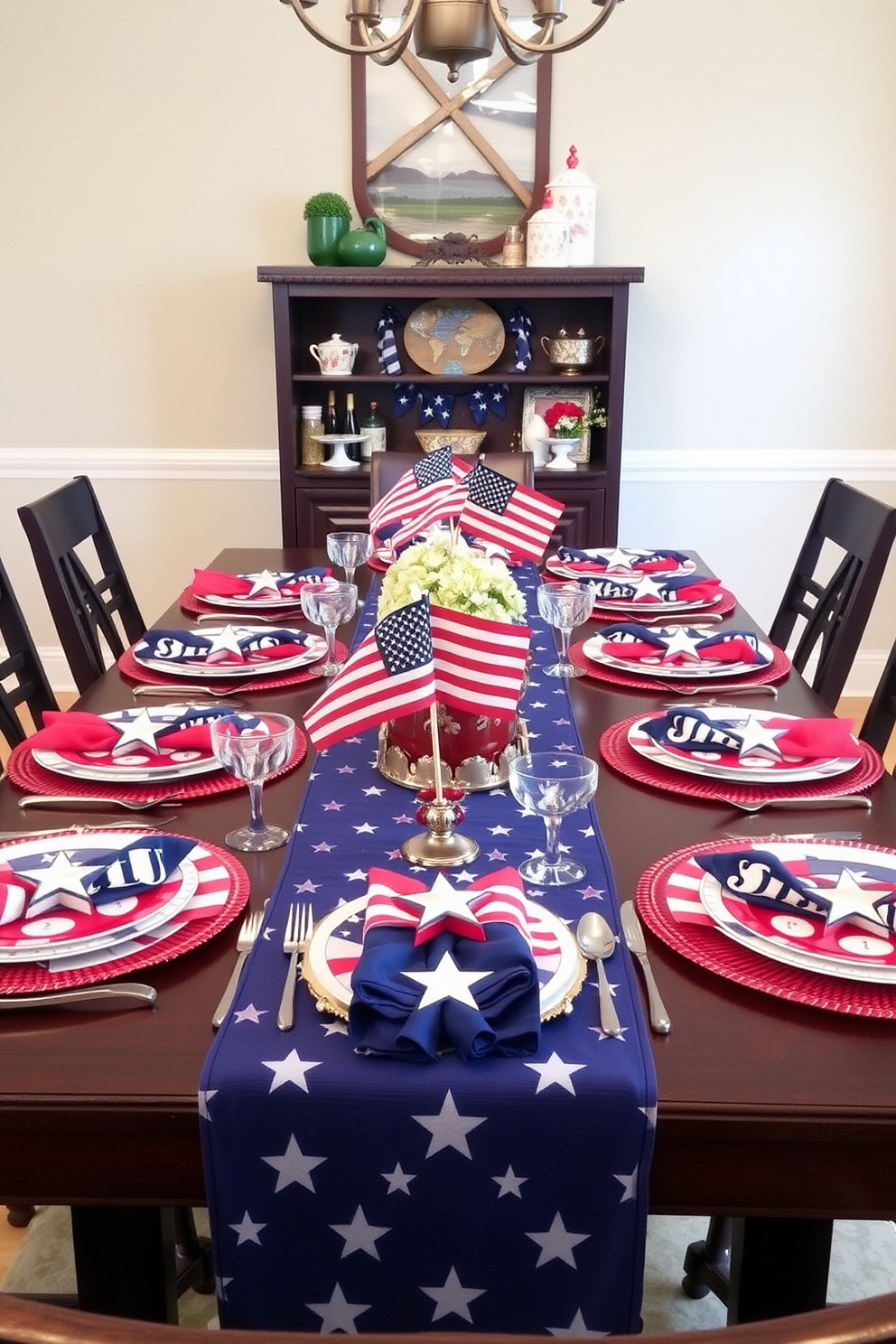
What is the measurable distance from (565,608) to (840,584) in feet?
2.14

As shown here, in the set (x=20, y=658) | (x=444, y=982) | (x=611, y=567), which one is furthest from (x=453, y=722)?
(x=611, y=567)

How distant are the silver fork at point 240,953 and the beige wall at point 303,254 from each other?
9.84ft

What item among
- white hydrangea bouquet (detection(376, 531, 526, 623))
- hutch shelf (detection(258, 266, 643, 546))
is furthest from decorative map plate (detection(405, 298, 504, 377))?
white hydrangea bouquet (detection(376, 531, 526, 623))

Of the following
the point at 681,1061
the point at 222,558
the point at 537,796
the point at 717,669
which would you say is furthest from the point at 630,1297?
the point at 222,558

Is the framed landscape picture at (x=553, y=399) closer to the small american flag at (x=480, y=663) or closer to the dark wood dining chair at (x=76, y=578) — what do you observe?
the dark wood dining chair at (x=76, y=578)

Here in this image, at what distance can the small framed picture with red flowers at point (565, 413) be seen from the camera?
3682 mm

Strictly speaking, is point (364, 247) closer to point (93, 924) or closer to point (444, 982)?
point (93, 924)

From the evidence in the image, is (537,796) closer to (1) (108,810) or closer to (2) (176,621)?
(1) (108,810)

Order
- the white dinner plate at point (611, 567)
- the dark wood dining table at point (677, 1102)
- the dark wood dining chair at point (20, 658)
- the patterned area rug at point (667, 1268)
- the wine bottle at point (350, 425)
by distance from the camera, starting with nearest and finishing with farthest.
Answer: the dark wood dining table at point (677, 1102), the patterned area rug at point (667, 1268), the dark wood dining chair at point (20, 658), the white dinner plate at point (611, 567), the wine bottle at point (350, 425)

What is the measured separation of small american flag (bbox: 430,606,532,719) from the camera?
124cm

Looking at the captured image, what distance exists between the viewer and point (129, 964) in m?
1.03

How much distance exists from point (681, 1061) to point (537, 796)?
318 mm

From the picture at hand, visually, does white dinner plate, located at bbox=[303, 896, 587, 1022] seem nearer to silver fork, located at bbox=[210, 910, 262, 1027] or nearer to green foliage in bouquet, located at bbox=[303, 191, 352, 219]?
silver fork, located at bbox=[210, 910, 262, 1027]

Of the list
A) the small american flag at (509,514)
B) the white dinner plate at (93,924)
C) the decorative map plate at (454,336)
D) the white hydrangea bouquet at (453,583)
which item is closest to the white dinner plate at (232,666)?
the white hydrangea bouquet at (453,583)
